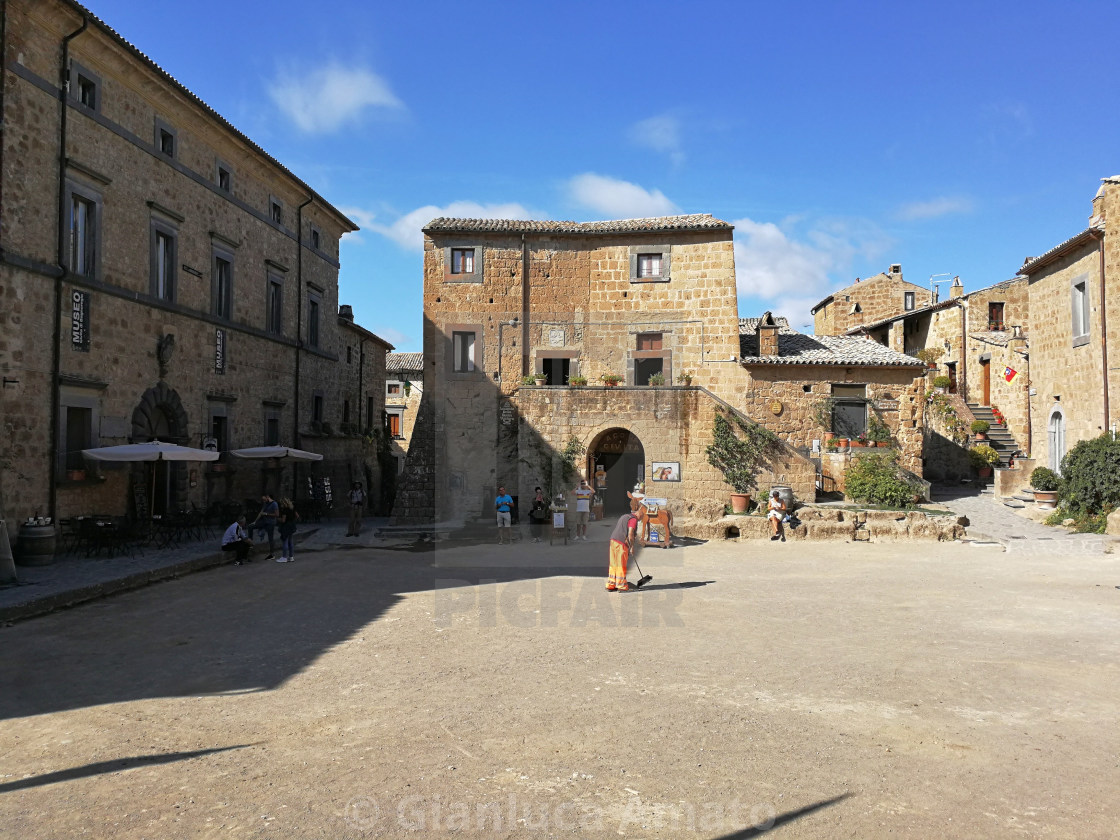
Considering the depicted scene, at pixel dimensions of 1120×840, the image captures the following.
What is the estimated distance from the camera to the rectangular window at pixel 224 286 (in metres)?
21.0

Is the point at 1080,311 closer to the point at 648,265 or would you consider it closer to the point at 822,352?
the point at 822,352

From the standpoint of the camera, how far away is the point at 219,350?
20.7 metres

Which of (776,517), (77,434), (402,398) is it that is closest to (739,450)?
(776,517)

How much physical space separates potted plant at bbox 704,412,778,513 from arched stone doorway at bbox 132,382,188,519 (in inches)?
553

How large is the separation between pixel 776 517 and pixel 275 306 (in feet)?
54.4

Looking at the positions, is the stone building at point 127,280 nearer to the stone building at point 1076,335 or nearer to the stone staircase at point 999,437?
the stone building at point 1076,335

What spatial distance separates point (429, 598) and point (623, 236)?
17154 mm

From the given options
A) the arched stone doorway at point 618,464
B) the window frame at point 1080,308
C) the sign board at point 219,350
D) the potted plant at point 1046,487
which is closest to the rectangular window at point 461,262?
the arched stone doorway at point 618,464

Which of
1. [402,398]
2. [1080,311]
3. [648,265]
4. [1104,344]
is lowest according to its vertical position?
[1104,344]

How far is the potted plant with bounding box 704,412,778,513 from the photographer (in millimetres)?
21359

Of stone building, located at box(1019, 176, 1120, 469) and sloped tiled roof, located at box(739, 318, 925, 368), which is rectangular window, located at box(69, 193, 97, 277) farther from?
stone building, located at box(1019, 176, 1120, 469)

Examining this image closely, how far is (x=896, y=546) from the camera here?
16.8 metres

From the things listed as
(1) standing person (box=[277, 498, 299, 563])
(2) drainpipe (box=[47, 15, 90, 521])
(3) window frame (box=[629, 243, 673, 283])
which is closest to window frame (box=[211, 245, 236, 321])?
(2) drainpipe (box=[47, 15, 90, 521])

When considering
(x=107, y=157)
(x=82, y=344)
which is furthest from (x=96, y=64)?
(x=82, y=344)
